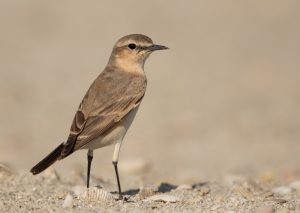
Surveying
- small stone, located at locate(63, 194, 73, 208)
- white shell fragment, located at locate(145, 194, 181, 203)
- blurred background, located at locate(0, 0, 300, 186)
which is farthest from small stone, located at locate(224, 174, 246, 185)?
small stone, located at locate(63, 194, 73, 208)

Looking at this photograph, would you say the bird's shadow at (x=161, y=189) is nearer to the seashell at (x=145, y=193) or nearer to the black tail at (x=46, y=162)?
the seashell at (x=145, y=193)

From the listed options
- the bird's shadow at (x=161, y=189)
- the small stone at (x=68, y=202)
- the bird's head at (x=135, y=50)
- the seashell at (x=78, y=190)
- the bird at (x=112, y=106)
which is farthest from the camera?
the bird's head at (x=135, y=50)

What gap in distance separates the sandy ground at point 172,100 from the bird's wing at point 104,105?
2.54ft

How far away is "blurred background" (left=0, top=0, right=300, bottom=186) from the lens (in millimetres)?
15078

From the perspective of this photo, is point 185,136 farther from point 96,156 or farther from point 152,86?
point 152,86

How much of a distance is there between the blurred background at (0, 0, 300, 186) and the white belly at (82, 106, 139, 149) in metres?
2.53

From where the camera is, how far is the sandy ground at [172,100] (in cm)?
1058

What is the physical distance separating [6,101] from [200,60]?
5725mm

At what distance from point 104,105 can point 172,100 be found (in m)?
8.25

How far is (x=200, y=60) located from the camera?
21219 millimetres

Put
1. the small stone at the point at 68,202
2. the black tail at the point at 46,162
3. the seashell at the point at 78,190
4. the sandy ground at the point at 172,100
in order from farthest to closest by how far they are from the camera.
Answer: the sandy ground at the point at 172,100
the seashell at the point at 78,190
the black tail at the point at 46,162
the small stone at the point at 68,202

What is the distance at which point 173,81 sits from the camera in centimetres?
1966

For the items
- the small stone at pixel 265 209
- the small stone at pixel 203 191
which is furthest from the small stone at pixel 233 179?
the small stone at pixel 265 209

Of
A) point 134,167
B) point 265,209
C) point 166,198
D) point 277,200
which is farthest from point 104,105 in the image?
point 134,167
